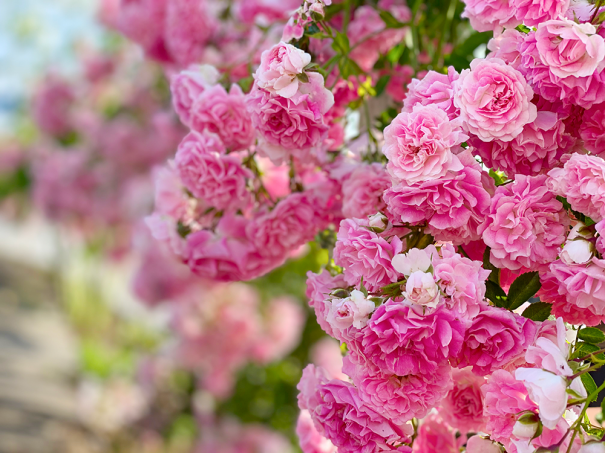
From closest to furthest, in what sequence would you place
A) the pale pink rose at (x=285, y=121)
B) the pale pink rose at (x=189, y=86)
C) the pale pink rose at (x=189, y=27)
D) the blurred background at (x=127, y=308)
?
1. the pale pink rose at (x=285, y=121)
2. the pale pink rose at (x=189, y=86)
3. the pale pink rose at (x=189, y=27)
4. the blurred background at (x=127, y=308)

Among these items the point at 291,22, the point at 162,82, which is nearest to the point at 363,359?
the point at 291,22

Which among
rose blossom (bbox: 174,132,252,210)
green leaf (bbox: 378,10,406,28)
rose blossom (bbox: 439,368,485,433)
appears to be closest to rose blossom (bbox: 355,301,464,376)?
rose blossom (bbox: 439,368,485,433)

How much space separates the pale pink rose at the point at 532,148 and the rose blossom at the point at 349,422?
0.17 meters

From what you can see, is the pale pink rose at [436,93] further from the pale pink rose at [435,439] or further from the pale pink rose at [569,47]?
the pale pink rose at [435,439]

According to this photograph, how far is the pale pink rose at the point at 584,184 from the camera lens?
0.98 feet

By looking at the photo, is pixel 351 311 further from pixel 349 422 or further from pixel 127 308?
pixel 127 308

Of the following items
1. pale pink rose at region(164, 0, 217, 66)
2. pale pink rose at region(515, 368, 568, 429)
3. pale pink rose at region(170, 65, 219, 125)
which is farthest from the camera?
pale pink rose at region(164, 0, 217, 66)

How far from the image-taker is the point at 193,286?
175 cm

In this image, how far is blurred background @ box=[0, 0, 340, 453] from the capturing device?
5.28 ft

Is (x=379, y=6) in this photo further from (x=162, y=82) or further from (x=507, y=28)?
(x=162, y=82)

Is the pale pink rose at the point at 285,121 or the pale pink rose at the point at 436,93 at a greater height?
the pale pink rose at the point at 436,93

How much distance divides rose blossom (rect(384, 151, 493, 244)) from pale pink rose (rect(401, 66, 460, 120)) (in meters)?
0.03

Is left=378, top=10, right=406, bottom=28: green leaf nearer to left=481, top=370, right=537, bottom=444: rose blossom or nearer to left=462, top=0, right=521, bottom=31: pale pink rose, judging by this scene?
left=462, top=0, right=521, bottom=31: pale pink rose

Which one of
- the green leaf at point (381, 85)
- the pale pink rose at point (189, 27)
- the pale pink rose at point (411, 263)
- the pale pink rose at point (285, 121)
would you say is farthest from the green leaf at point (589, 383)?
the pale pink rose at point (189, 27)
